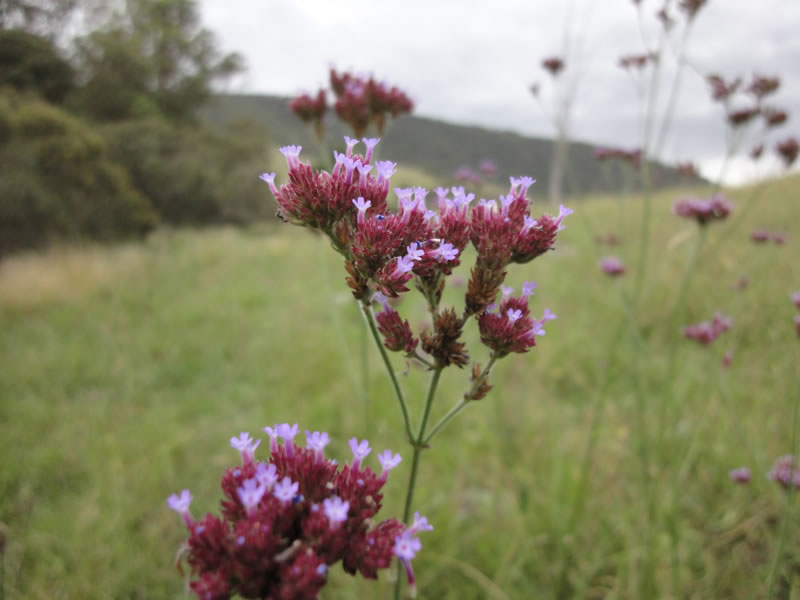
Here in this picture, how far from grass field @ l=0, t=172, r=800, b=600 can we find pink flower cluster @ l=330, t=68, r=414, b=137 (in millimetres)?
794

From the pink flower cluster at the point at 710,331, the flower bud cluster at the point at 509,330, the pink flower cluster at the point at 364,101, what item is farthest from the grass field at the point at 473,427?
the flower bud cluster at the point at 509,330

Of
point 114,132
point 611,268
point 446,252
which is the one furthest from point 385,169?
point 114,132

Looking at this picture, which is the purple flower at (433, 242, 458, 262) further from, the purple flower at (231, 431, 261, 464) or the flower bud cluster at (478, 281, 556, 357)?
the purple flower at (231, 431, 261, 464)

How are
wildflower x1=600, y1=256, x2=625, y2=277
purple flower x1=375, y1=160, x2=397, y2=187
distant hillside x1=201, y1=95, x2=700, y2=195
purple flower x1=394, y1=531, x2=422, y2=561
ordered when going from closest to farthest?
purple flower x1=394, y1=531, x2=422, y2=561 < purple flower x1=375, y1=160, x2=397, y2=187 < wildflower x1=600, y1=256, x2=625, y2=277 < distant hillside x1=201, y1=95, x2=700, y2=195


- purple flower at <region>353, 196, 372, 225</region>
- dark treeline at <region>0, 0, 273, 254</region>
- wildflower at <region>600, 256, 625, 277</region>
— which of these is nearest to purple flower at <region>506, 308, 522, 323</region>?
purple flower at <region>353, 196, 372, 225</region>

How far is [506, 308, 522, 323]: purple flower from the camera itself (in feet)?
3.27

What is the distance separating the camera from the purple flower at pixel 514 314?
39.3 inches

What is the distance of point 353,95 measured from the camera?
208cm

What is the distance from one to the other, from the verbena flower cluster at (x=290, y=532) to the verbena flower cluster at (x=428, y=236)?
0.29m

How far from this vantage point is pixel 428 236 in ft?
3.28

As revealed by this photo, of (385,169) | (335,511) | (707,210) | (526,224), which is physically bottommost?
(335,511)

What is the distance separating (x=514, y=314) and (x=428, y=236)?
24cm

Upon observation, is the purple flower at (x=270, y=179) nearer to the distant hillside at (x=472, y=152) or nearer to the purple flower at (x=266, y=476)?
the purple flower at (x=266, y=476)

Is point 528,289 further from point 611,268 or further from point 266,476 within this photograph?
point 611,268
